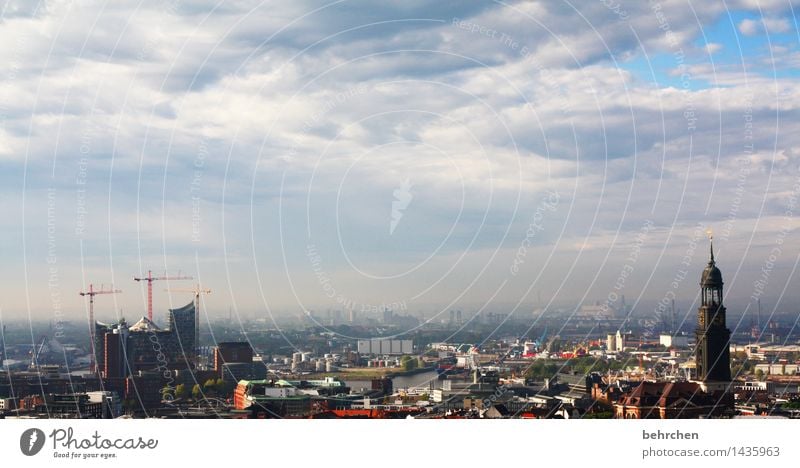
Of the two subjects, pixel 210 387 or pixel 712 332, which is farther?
pixel 210 387

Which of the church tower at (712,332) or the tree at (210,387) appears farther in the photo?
the tree at (210,387)

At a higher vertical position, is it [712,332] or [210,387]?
[712,332]

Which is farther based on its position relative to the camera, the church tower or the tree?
the tree

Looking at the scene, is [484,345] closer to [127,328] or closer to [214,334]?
[214,334]

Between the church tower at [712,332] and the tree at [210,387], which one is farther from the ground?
the church tower at [712,332]

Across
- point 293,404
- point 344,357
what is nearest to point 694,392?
point 293,404

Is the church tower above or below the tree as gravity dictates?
above
